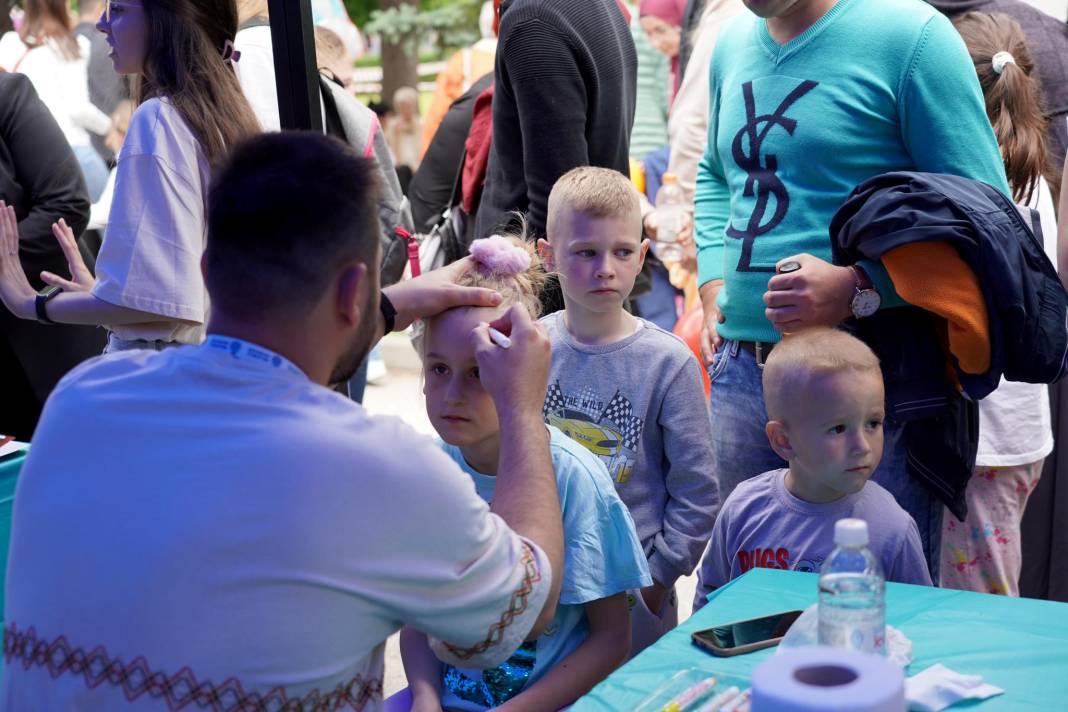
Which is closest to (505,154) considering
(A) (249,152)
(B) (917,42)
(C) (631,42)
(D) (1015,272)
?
(C) (631,42)

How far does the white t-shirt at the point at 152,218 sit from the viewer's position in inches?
89.7

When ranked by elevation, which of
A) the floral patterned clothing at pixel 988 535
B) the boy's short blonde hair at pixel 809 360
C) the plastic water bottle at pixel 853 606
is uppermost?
the boy's short blonde hair at pixel 809 360

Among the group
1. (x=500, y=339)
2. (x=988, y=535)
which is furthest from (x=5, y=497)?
(x=988, y=535)

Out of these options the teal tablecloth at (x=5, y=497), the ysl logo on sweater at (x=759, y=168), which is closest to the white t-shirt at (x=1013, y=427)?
the ysl logo on sweater at (x=759, y=168)

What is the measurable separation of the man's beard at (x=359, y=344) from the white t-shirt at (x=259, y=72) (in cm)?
158

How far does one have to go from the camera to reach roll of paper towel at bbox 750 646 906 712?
3.14ft

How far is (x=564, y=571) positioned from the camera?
184cm

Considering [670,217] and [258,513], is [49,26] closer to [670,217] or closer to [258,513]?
[670,217]

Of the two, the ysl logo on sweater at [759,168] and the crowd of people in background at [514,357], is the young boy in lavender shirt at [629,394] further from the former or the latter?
the ysl logo on sweater at [759,168]

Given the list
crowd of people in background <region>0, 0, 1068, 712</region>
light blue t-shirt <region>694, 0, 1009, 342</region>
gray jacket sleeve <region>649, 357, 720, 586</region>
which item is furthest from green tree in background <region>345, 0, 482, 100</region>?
gray jacket sleeve <region>649, 357, 720, 586</region>

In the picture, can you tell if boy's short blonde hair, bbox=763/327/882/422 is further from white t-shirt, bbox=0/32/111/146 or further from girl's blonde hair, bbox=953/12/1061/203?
white t-shirt, bbox=0/32/111/146

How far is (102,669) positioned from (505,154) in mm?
1979

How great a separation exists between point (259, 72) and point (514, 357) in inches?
63.8

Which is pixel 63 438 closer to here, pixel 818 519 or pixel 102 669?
pixel 102 669
